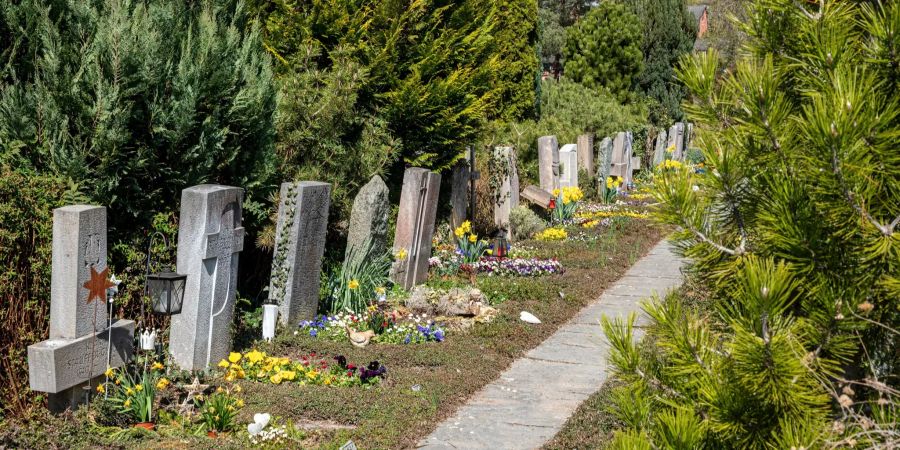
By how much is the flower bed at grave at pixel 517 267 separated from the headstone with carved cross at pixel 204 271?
428 cm

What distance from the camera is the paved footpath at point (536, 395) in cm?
596

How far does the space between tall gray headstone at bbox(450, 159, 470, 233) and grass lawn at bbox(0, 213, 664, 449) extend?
191 cm

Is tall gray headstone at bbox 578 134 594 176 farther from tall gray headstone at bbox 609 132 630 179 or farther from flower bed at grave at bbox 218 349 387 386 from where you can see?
flower bed at grave at bbox 218 349 387 386

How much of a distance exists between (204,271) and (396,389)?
1631mm

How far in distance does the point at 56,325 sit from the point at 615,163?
13828 mm

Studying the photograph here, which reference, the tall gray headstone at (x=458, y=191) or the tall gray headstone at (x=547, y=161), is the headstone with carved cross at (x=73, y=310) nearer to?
the tall gray headstone at (x=458, y=191)

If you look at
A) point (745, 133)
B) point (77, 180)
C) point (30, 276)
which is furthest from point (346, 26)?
point (745, 133)

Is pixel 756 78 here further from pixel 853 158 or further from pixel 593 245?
pixel 593 245

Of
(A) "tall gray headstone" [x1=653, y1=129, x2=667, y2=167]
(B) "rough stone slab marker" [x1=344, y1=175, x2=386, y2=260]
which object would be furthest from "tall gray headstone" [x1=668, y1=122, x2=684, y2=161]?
(B) "rough stone slab marker" [x1=344, y1=175, x2=386, y2=260]

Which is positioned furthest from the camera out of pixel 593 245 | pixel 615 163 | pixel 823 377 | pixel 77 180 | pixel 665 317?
pixel 615 163

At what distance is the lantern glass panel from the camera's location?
6168 millimetres

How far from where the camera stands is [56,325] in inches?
226

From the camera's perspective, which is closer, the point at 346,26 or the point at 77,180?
the point at 77,180

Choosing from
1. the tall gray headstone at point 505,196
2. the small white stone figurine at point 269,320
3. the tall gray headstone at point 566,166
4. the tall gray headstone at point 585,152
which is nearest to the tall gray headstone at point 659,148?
the tall gray headstone at point 585,152
